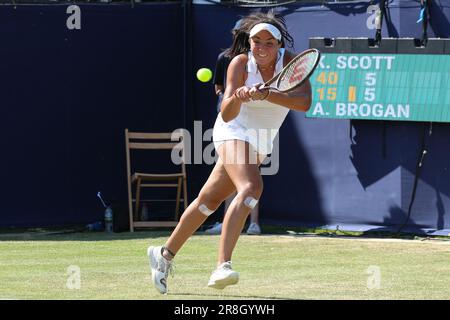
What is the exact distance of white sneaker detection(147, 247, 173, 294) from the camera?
6727 millimetres

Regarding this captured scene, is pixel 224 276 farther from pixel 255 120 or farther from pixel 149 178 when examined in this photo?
pixel 149 178

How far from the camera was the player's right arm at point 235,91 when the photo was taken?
6.26 m

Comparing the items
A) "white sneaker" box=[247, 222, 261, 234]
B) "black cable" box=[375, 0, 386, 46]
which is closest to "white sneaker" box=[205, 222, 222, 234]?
"white sneaker" box=[247, 222, 261, 234]

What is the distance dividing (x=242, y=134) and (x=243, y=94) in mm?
408

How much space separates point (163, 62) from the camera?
39.4ft

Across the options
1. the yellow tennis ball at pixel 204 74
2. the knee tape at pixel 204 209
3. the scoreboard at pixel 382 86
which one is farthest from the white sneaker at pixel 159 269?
the yellow tennis ball at pixel 204 74

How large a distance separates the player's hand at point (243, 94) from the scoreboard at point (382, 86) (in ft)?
14.5

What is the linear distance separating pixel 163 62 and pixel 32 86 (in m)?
1.55

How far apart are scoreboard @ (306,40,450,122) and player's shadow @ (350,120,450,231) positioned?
176 millimetres

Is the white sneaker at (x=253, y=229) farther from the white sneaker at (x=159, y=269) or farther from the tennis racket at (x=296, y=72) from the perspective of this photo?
the tennis racket at (x=296, y=72)

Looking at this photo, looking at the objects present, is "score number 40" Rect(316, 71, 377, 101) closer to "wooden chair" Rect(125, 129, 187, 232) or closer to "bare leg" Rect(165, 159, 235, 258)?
"wooden chair" Rect(125, 129, 187, 232)
